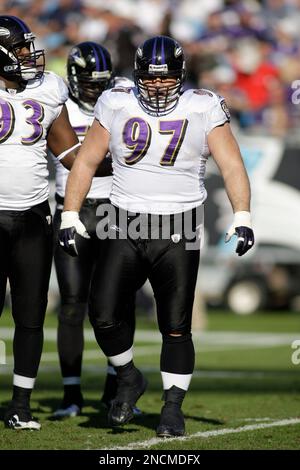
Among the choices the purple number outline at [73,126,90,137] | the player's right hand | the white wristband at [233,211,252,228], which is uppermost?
the purple number outline at [73,126,90,137]

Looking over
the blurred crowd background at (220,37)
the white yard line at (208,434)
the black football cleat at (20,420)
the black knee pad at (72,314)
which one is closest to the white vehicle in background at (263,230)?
the blurred crowd background at (220,37)

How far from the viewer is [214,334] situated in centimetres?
1174

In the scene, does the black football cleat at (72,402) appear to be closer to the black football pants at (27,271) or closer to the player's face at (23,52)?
the black football pants at (27,271)

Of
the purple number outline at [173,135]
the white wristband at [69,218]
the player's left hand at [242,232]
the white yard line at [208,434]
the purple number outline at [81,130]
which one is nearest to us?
the white yard line at [208,434]

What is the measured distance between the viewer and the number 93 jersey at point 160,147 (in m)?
5.23

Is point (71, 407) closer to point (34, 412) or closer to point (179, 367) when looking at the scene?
point (34, 412)

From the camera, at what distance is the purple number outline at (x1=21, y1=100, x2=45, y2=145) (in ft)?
17.7

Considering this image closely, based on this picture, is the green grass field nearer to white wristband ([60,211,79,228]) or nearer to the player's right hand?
the player's right hand

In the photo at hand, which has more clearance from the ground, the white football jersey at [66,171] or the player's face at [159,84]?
the player's face at [159,84]

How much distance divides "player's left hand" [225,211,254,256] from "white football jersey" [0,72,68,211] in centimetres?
107

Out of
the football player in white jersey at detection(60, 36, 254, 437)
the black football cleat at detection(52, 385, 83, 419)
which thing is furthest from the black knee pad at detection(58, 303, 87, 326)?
the football player in white jersey at detection(60, 36, 254, 437)

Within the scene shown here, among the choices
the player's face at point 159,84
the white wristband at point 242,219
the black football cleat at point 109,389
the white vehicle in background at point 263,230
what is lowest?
the white vehicle in background at point 263,230

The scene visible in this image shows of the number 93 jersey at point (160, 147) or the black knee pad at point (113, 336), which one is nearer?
the number 93 jersey at point (160, 147)

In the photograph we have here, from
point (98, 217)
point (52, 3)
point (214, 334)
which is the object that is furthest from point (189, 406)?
point (52, 3)
